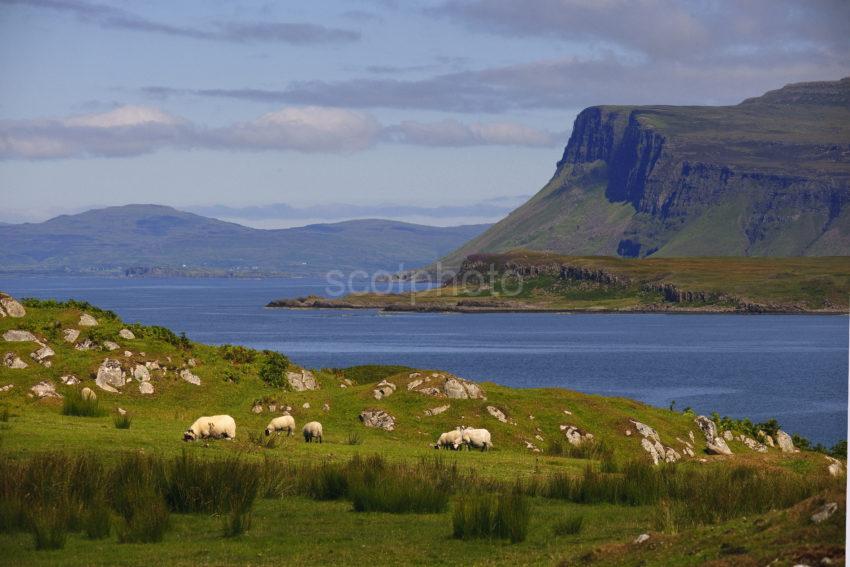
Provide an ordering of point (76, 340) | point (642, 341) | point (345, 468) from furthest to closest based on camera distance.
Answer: point (642, 341) < point (76, 340) < point (345, 468)

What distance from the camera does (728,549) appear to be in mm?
14281

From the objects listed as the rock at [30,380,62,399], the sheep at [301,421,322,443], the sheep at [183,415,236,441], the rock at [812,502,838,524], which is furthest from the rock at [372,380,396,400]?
the rock at [812,502,838,524]

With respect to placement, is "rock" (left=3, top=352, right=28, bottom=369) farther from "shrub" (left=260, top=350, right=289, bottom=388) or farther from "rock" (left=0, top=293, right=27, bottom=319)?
"shrub" (left=260, top=350, right=289, bottom=388)

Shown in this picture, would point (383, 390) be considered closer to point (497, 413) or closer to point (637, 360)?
point (497, 413)

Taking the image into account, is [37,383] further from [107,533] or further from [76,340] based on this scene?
[107,533]

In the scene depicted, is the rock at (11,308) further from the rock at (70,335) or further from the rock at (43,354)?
the rock at (43,354)

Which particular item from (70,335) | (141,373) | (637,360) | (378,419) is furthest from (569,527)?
(637,360)

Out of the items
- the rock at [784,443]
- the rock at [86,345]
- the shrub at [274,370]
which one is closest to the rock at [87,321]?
the rock at [86,345]

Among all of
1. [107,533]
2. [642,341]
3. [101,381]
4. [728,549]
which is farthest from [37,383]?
[642,341]

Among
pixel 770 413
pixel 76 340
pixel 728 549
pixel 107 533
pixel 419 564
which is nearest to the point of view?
pixel 728 549

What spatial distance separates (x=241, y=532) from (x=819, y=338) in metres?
183

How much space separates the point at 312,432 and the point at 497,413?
814 centimetres

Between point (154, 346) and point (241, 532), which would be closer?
point (241, 532)

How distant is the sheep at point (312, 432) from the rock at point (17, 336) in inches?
584
